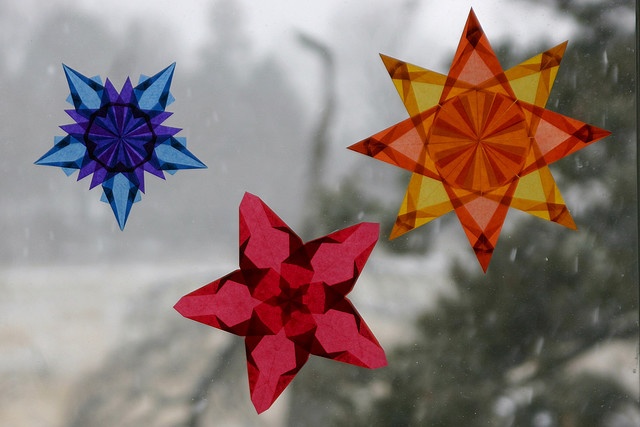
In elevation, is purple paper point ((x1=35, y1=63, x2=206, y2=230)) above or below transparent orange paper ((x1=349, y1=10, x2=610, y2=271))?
below

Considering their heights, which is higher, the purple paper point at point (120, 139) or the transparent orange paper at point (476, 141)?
the transparent orange paper at point (476, 141)

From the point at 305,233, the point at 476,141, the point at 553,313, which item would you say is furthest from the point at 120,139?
the point at 553,313

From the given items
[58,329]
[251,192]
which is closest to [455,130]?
[251,192]

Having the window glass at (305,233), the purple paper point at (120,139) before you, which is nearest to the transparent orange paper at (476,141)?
the window glass at (305,233)

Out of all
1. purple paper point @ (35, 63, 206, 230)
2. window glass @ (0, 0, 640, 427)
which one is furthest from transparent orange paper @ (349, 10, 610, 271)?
purple paper point @ (35, 63, 206, 230)

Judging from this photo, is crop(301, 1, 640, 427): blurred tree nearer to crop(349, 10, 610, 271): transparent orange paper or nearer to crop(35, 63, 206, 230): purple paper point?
crop(349, 10, 610, 271): transparent orange paper

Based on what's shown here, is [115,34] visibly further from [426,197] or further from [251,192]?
[426,197]

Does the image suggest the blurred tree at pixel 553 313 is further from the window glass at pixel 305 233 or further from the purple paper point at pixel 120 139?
the purple paper point at pixel 120 139

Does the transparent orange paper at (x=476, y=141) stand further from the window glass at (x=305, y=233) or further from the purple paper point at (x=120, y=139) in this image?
the purple paper point at (x=120, y=139)

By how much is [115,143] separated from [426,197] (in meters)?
0.37

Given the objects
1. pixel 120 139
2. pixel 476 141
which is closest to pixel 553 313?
pixel 476 141

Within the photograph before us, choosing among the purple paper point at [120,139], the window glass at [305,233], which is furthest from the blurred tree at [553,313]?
the purple paper point at [120,139]

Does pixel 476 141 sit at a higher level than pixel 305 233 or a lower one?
higher

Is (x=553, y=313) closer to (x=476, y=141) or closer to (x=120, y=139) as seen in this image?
(x=476, y=141)
